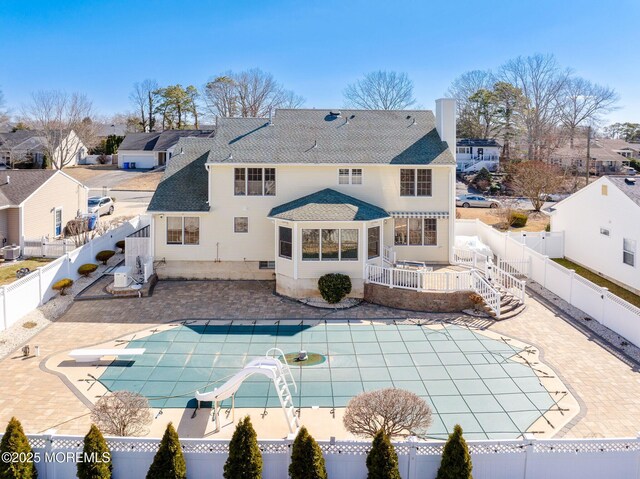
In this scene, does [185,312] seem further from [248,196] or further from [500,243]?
[500,243]

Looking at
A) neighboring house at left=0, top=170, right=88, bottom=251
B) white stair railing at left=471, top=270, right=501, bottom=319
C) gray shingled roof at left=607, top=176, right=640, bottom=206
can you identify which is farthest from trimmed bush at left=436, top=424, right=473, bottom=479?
neighboring house at left=0, top=170, right=88, bottom=251

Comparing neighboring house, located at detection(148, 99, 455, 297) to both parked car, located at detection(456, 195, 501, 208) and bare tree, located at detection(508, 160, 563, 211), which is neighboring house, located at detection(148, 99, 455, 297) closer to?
bare tree, located at detection(508, 160, 563, 211)

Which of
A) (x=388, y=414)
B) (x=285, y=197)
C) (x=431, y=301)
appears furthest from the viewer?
(x=285, y=197)

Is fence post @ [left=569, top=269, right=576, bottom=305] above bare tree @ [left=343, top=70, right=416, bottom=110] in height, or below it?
below

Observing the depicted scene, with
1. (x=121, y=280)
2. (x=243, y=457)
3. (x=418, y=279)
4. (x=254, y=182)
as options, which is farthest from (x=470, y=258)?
(x=243, y=457)

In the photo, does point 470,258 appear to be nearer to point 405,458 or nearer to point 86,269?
point 405,458
